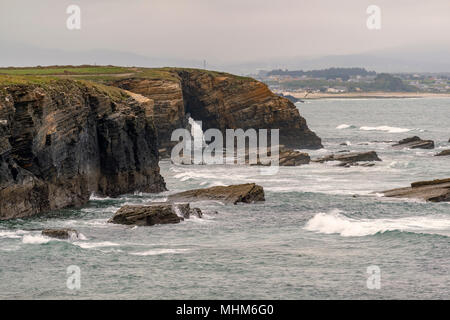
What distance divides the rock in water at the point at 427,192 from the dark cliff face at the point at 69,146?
61.7ft

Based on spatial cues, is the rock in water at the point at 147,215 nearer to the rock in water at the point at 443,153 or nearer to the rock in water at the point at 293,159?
the rock in water at the point at 293,159

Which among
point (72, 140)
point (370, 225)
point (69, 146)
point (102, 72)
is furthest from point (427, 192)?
point (102, 72)

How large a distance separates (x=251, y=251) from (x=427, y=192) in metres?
21.9

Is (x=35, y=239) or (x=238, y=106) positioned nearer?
(x=35, y=239)

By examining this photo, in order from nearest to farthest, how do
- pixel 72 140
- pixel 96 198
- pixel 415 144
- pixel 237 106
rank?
pixel 72 140
pixel 96 198
pixel 237 106
pixel 415 144

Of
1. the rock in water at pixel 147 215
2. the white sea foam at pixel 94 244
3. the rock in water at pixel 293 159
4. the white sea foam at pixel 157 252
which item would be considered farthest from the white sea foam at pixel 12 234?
the rock in water at pixel 293 159

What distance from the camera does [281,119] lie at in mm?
108062

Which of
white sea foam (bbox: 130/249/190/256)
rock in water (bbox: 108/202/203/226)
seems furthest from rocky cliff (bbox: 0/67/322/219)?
white sea foam (bbox: 130/249/190/256)

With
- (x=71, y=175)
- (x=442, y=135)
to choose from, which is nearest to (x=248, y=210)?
(x=71, y=175)

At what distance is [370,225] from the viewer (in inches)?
2003

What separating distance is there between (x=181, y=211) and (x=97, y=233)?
269 inches

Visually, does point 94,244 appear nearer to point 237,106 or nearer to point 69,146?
point 69,146

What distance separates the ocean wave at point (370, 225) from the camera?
4911cm

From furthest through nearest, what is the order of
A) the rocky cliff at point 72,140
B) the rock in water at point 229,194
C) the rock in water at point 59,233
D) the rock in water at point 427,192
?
the rock in water at point 229,194 → the rock in water at point 427,192 → the rocky cliff at point 72,140 → the rock in water at point 59,233
